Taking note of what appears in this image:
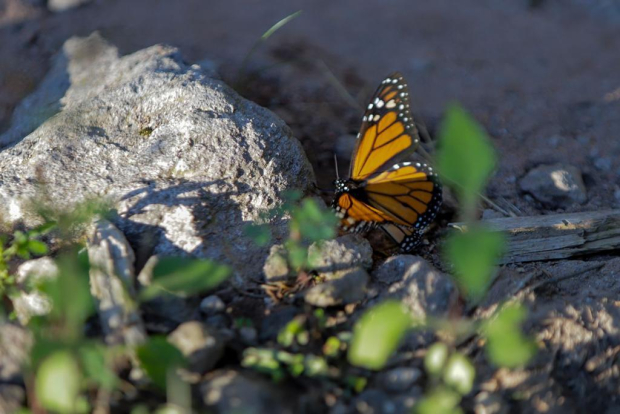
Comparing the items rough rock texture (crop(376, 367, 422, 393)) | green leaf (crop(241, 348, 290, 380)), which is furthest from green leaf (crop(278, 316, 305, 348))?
rough rock texture (crop(376, 367, 422, 393))

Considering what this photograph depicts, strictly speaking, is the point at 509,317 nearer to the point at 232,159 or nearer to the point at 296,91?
the point at 232,159

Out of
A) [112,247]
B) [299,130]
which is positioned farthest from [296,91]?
[112,247]

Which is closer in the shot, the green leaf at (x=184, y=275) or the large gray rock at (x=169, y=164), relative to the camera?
the green leaf at (x=184, y=275)

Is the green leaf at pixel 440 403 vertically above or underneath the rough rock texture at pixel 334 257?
underneath

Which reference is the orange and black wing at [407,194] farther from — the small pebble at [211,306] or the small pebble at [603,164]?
the small pebble at [603,164]

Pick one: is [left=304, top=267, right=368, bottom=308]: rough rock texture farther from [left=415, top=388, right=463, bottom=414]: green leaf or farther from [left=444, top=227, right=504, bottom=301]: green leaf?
[left=444, top=227, right=504, bottom=301]: green leaf

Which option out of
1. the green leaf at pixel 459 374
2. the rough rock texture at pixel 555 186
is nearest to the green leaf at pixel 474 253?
the green leaf at pixel 459 374

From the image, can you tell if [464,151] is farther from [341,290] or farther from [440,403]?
[341,290]
